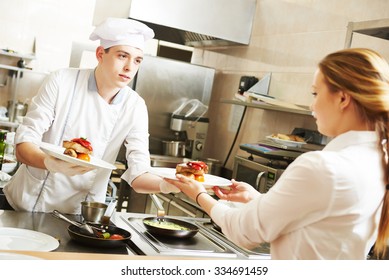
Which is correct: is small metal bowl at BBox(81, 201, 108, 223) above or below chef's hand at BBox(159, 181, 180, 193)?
below

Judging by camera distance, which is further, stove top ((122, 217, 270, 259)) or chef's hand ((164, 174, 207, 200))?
stove top ((122, 217, 270, 259))

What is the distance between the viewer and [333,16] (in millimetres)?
2611

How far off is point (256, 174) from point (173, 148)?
0.99 m

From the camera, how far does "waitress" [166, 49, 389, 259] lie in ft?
3.13

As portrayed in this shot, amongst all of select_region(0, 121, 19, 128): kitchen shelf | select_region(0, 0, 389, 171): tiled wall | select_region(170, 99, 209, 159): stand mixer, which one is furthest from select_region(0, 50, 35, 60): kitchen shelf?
select_region(170, 99, 209, 159): stand mixer

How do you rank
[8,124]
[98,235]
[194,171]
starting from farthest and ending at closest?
[8,124]
[194,171]
[98,235]

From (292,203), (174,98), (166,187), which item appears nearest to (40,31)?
(174,98)

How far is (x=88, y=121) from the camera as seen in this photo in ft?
5.91

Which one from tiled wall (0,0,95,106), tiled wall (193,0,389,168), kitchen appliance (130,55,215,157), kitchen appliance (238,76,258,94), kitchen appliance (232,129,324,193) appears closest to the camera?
kitchen appliance (232,129,324,193)

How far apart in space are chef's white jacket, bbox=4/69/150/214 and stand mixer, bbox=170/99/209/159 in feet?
5.11

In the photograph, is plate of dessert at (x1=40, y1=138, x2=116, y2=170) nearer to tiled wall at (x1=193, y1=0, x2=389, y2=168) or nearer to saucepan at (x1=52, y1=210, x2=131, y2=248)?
saucepan at (x1=52, y1=210, x2=131, y2=248)

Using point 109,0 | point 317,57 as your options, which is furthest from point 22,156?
point 109,0

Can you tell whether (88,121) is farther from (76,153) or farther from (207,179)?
(207,179)
